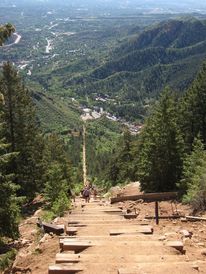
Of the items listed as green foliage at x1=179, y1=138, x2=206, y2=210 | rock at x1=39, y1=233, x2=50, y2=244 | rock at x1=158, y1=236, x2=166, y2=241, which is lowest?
green foliage at x1=179, y1=138, x2=206, y2=210

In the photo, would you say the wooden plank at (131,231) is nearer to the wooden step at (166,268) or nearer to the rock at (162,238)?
the rock at (162,238)

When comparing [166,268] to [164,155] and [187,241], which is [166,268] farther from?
[164,155]

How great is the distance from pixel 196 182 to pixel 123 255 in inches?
593

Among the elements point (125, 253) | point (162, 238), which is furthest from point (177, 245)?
point (125, 253)

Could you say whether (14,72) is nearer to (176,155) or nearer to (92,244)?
(176,155)

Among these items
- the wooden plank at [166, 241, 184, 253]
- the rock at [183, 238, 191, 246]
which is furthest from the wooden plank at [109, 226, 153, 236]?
the wooden plank at [166, 241, 184, 253]

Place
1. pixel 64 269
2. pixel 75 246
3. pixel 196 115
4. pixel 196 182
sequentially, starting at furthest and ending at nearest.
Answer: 1. pixel 196 115
2. pixel 196 182
3. pixel 75 246
4. pixel 64 269

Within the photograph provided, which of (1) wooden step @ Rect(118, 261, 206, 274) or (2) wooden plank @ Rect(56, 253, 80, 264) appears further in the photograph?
(2) wooden plank @ Rect(56, 253, 80, 264)

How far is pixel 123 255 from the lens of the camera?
393 inches

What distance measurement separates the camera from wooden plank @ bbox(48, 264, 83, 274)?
28.6 ft

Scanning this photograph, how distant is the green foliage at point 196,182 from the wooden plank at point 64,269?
12.0 metres

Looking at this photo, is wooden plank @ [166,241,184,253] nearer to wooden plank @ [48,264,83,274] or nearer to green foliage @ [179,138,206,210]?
wooden plank @ [48,264,83,274]

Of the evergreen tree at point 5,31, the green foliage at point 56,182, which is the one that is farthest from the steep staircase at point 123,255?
the green foliage at point 56,182

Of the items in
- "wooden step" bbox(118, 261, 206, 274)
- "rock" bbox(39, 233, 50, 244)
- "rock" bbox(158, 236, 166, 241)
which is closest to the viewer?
"wooden step" bbox(118, 261, 206, 274)
